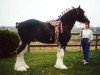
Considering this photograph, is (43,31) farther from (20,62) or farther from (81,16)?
(81,16)

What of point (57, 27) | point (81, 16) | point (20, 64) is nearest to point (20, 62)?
point (20, 64)

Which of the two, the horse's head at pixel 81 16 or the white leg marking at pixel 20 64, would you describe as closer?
the white leg marking at pixel 20 64

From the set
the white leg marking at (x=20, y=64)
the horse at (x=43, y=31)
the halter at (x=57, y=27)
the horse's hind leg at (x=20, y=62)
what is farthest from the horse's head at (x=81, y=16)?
the white leg marking at (x=20, y=64)

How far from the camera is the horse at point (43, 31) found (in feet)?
32.8

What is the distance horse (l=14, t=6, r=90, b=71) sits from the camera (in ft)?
32.8

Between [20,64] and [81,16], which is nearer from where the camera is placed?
[20,64]

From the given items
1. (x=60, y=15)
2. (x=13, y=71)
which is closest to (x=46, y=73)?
(x=13, y=71)

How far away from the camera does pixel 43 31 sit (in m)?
10.2

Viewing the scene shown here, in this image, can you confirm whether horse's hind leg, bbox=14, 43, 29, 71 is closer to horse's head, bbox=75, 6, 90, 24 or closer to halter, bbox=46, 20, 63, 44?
halter, bbox=46, 20, 63, 44

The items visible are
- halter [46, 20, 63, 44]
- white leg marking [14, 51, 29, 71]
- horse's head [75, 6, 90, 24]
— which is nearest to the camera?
white leg marking [14, 51, 29, 71]

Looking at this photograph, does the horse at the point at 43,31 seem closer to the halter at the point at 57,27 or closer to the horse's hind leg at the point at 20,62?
the horse's hind leg at the point at 20,62

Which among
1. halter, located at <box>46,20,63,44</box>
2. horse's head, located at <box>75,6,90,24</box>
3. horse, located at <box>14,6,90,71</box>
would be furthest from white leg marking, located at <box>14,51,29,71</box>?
horse's head, located at <box>75,6,90,24</box>

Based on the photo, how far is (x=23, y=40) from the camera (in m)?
10.0

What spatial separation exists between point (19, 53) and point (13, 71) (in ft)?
2.42
